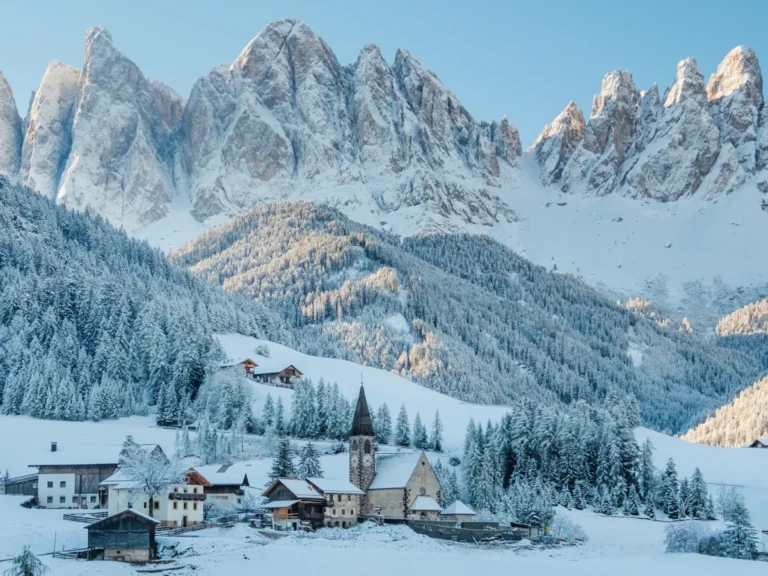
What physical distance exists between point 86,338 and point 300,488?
68.6 metres

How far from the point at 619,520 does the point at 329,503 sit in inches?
1007

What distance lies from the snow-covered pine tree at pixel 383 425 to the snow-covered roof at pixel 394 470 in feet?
96.4

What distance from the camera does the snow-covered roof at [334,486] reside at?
291 ft

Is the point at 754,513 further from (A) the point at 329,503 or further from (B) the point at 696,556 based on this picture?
(A) the point at 329,503

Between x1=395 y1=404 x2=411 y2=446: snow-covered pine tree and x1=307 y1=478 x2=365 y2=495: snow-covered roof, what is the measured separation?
3559cm

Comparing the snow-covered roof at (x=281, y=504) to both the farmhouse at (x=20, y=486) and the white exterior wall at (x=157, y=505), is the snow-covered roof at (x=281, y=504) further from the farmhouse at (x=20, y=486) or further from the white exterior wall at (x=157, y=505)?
the farmhouse at (x=20, y=486)

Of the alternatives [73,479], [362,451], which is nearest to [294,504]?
[362,451]

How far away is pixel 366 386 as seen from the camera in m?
152

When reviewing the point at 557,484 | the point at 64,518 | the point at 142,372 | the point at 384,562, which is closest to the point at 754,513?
the point at 557,484

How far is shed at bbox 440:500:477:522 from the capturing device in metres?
92.6

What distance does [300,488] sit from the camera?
87.5 meters

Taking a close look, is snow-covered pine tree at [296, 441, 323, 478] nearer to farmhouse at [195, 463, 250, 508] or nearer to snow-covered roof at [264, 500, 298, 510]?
farmhouse at [195, 463, 250, 508]

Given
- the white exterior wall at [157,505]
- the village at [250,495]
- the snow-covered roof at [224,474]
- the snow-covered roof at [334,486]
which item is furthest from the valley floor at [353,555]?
the snow-covered roof at [224,474]

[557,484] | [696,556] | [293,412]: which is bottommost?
[696,556]
